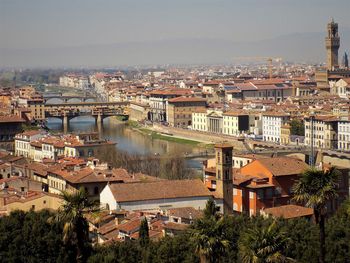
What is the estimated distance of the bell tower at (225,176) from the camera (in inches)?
659

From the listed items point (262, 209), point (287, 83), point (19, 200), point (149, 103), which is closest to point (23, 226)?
point (19, 200)

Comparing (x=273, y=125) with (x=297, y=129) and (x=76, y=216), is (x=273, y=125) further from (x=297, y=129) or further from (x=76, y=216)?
(x=76, y=216)

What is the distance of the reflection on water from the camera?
35.6m

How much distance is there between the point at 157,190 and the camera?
1639 cm

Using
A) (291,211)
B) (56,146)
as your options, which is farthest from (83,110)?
(291,211)

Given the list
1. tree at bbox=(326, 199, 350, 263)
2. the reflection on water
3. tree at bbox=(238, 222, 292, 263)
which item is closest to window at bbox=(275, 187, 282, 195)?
tree at bbox=(326, 199, 350, 263)

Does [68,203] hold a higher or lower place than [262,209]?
higher

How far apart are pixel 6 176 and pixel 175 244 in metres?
11.1

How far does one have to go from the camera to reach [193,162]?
30500mm

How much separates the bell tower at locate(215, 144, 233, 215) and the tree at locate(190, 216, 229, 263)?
24.8ft

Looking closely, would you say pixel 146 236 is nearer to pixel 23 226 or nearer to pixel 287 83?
pixel 23 226

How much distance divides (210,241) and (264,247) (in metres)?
0.87

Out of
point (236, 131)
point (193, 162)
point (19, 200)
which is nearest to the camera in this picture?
point (19, 200)

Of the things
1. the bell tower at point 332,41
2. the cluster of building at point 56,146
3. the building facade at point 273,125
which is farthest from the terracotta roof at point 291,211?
the bell tower at point 332,41
